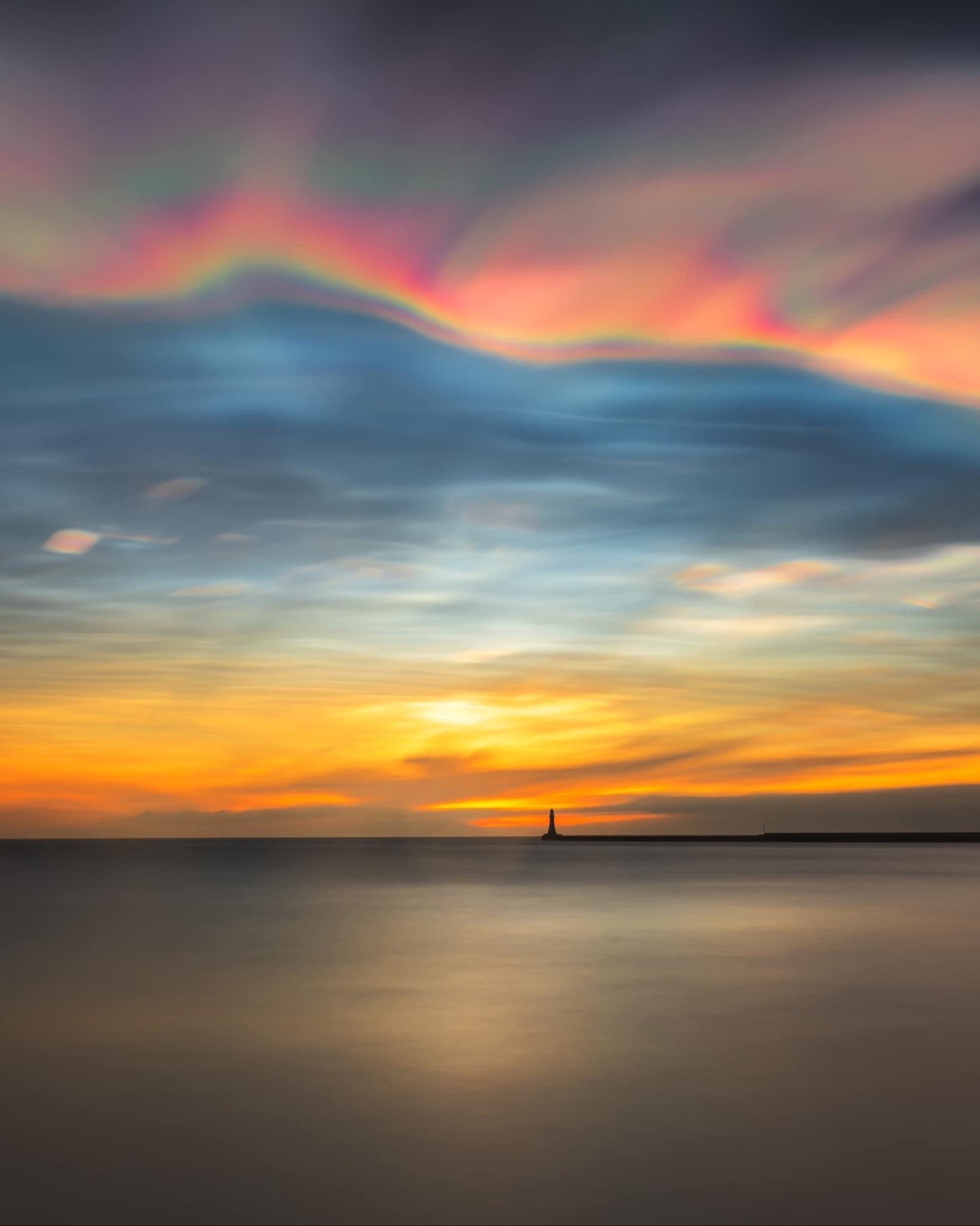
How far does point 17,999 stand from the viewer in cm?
3347

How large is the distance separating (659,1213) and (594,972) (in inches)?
1030

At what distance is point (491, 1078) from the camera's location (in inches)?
866

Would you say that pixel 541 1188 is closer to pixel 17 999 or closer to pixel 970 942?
pixel 17 999

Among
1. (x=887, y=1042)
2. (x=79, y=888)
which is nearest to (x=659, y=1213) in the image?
(x=887, y=1042)

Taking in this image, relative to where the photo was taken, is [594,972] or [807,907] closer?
[594,972]

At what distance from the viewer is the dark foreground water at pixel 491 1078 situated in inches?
590

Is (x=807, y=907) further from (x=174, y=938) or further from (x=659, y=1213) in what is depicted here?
(x=659, y=1213)

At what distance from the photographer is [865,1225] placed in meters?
13.7

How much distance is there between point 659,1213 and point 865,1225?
2.07 meters

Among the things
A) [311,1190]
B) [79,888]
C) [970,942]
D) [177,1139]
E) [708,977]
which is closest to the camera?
[311,1190]

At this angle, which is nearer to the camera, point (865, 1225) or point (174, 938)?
point (865, 1225)

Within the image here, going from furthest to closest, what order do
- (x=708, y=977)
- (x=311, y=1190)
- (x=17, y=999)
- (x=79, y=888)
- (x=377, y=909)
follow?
(x=79, y=888), (x=377, y=909), (x=708, y=977), (x=17, y=999), (x=311, y=1190)

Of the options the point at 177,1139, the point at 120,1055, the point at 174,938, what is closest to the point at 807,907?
the point at 174,938

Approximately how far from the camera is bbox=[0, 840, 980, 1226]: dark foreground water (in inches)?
590
